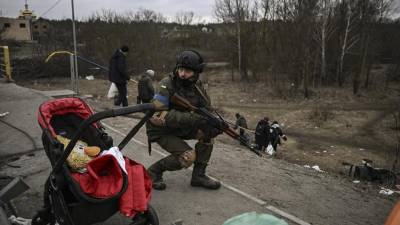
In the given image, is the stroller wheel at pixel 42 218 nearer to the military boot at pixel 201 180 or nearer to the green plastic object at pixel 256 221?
the military boot at pixel 201 180

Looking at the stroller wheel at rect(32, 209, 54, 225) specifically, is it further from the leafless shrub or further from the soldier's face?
the leafless shrub

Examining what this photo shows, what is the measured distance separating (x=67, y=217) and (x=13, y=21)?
31683mm

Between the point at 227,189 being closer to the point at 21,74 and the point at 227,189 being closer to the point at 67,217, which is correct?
the point at 67,217

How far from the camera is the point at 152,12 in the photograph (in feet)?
111

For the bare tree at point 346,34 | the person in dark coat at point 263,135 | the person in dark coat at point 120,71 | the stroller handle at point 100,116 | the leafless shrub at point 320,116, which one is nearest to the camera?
the stroller handle at point 100,116

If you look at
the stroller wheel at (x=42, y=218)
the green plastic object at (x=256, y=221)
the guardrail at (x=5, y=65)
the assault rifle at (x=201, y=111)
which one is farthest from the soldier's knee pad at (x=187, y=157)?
the guardrail at (x=5, y=65)

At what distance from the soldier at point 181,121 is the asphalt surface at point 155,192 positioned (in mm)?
423

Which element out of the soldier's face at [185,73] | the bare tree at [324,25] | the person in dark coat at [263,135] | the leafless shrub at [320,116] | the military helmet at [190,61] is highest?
the bare tree at [324,25]

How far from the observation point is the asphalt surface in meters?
4.19

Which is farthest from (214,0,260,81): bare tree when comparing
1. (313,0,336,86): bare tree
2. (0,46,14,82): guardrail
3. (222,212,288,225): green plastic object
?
(222,212,288,225): green plastic object

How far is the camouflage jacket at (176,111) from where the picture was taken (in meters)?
4.21

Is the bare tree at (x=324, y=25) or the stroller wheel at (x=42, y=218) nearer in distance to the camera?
the stroller wheel at (x=42, y=218)

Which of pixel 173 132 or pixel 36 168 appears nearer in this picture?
pixel 173 132

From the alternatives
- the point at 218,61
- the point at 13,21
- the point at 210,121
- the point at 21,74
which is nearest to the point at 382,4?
the point at 218,61
